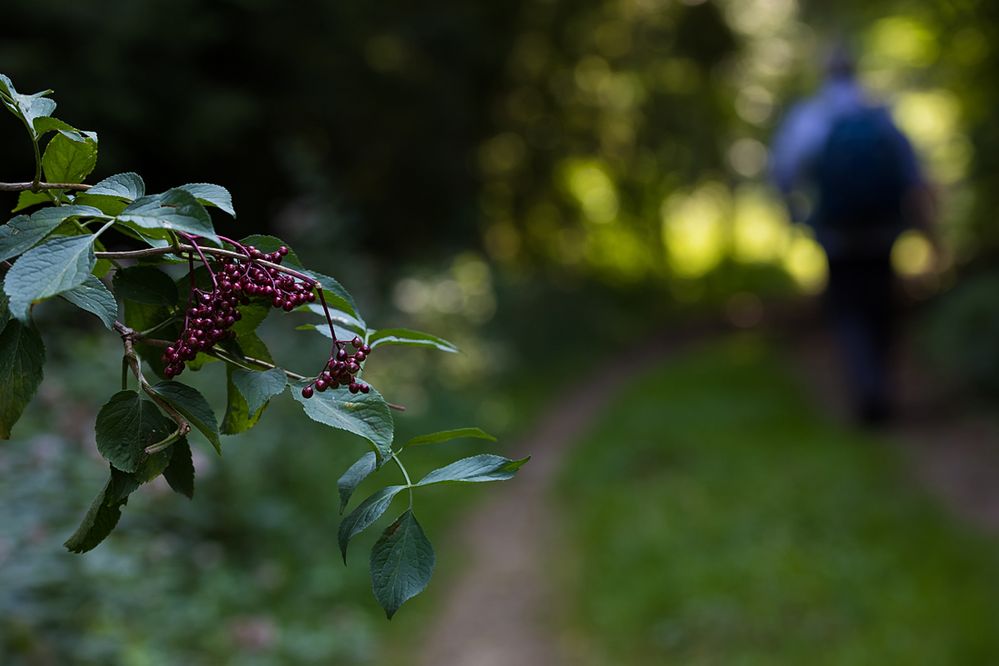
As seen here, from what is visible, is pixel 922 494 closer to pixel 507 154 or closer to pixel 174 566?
pixel 174 566

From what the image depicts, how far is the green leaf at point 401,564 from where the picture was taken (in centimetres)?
113

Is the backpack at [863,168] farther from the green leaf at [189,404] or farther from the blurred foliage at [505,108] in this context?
the green leaf at [189,404]

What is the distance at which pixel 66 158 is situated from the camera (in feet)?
3.84

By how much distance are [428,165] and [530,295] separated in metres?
2.24

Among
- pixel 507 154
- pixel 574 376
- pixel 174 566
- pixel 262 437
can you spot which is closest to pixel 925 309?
pixel 574 376

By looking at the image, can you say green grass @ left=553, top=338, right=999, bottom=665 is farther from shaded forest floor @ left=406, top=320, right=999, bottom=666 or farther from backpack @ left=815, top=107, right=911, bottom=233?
backpack @ left=815, top=107, right=911, bottom=233

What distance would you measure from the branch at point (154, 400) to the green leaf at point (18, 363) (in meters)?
0.09

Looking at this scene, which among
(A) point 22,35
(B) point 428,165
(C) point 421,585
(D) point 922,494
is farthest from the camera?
(B) point 428,165

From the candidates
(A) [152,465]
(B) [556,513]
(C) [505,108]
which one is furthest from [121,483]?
(C) [505,108]

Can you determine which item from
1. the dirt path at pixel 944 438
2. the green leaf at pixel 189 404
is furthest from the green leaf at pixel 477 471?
the dirt path at pixel 944 438

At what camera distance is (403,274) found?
11531 mm

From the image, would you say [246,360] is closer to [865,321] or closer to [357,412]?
[357,412]

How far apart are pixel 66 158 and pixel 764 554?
5076 mm

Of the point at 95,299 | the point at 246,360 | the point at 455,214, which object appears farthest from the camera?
the point at 455,214
